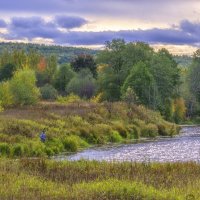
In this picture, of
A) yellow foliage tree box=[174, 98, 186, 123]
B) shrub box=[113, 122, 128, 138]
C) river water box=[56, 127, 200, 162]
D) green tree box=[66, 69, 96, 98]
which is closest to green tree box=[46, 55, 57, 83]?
green tree box=[66, 69, 96, 98]

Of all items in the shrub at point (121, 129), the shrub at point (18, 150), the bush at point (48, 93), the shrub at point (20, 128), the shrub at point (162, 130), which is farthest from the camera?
the bush at point (48, 93)

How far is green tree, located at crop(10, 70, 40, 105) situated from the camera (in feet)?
275

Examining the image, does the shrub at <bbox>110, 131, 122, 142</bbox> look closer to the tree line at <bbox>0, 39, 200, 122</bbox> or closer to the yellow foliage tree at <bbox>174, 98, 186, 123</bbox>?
the tree line at <bbox>0, 39, 200, 122</bbox>

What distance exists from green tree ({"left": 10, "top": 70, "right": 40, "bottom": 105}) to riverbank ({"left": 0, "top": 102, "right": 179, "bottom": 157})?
7.34 m

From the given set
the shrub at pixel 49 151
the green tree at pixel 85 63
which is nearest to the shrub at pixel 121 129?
the shrub at pixel 49 151

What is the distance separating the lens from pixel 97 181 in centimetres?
2306

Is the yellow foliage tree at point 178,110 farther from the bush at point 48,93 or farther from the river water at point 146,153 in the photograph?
the river water at point 146,153

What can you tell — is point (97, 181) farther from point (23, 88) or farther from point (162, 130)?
point (23, 88)

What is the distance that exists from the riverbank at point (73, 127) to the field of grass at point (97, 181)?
16680 mm

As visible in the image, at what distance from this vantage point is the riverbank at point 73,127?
47062mm

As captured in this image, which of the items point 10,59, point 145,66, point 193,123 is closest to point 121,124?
point 145,66

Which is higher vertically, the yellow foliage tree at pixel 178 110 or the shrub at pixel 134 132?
the shrub at pixel 134 132

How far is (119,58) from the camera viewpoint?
363 feet

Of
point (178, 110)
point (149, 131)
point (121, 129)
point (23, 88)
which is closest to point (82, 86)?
point (178, 110)
